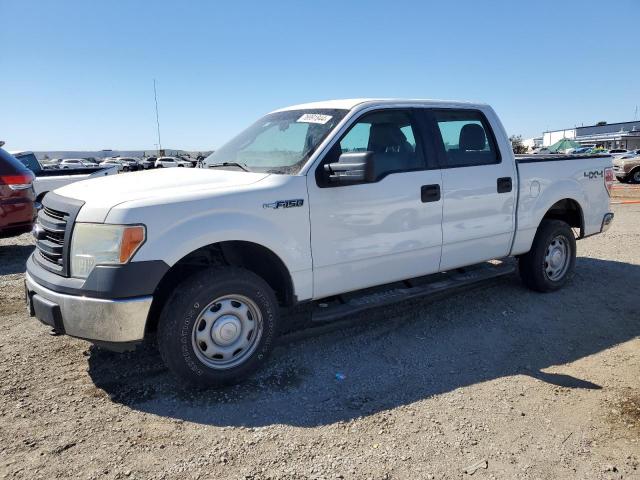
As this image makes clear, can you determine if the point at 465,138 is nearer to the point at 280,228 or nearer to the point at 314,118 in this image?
the point at 314,118

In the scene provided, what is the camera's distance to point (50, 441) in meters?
2.92

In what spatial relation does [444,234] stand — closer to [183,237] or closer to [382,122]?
[382,122]

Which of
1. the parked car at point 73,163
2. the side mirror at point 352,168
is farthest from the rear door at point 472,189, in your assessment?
the parked car at point 73,163

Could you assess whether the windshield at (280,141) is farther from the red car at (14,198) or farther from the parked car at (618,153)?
the parked car at (618,153)

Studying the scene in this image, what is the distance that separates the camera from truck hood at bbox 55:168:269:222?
10.5 ft

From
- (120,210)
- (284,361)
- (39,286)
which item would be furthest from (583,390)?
(39,286)

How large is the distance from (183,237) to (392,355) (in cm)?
193

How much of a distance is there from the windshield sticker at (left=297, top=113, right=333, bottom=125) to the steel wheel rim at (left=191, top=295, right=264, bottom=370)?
160cm

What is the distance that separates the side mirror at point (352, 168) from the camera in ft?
11.5

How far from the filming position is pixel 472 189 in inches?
184

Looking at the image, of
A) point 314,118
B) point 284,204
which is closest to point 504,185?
point 314,118

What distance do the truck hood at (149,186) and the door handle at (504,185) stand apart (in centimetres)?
243

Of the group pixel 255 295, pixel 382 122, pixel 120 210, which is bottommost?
pixel 255 295

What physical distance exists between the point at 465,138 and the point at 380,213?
143cm
